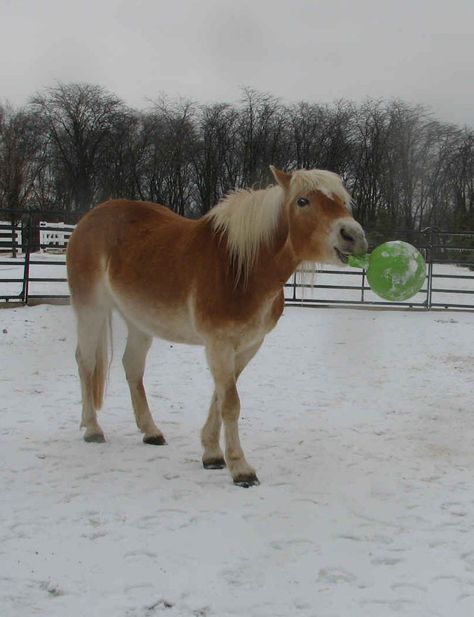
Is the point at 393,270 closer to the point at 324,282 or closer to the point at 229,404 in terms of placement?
the point at 229,404

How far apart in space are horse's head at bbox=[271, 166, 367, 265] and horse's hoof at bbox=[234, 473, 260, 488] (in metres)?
1.38

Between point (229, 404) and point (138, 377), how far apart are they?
121 cm

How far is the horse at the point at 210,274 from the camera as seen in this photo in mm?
3531

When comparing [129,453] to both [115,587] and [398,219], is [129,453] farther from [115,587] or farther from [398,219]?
[398,219]

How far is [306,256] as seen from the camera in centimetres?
360

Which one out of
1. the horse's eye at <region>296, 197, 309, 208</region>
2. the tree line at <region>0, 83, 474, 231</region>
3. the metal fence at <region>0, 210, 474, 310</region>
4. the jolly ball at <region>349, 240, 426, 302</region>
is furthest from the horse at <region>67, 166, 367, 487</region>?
the tree line at <region>0, 83, 474, 231</region>

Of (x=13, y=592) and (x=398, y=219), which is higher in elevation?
(x=398, y=219)

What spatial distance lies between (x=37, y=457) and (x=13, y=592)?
1688mm

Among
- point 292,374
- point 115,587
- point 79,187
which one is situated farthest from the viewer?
point 79,187

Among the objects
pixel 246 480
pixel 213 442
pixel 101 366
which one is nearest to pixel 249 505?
pixel 246 480

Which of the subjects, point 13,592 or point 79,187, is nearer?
point 13,592

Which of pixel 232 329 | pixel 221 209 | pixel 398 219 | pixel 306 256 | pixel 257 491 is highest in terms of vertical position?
pixel 398 219

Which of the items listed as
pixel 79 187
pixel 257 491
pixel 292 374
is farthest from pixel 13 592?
pixel 79 187

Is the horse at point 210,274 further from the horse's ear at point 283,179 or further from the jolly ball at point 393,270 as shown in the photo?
the jolly ball at point 393,270
